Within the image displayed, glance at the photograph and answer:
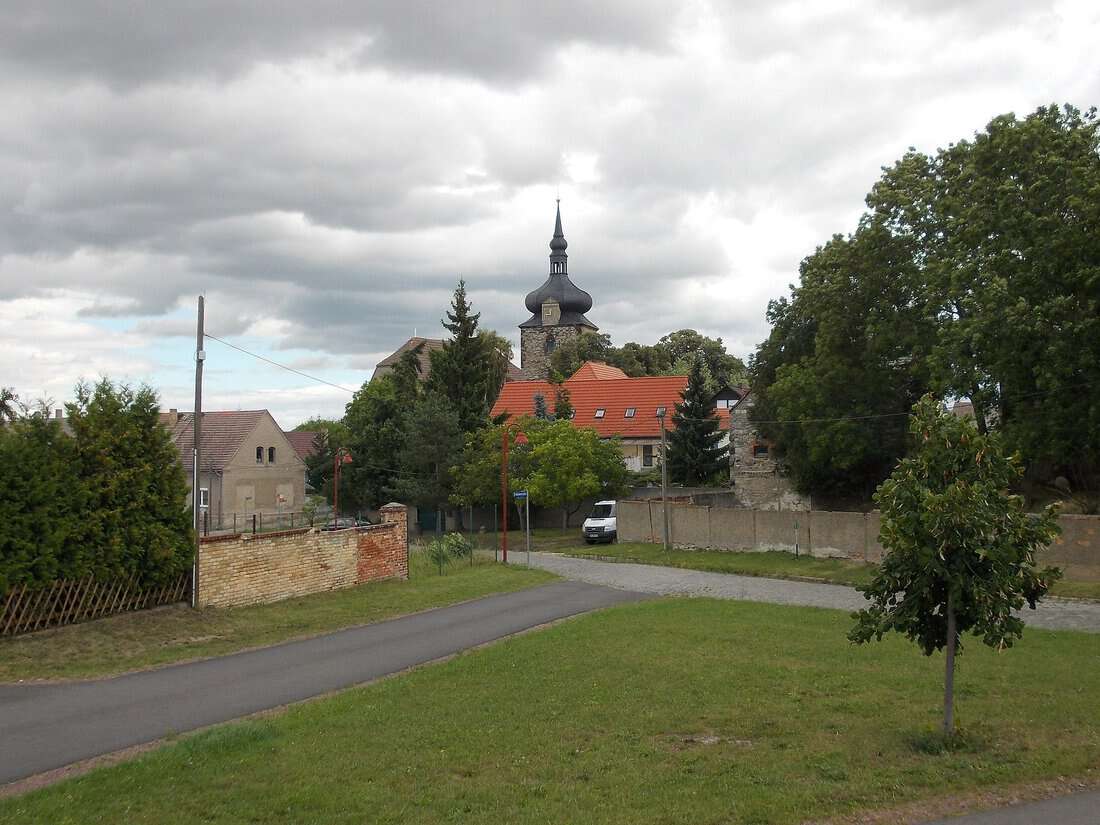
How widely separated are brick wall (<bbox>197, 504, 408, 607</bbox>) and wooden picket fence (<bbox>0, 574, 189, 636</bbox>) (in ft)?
4.16

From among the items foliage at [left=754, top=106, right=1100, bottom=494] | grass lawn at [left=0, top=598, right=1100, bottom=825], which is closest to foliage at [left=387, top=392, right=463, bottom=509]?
foliage at [left=754, top=106, right=1100, bottom=494]

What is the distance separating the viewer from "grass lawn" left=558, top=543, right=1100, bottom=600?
84.5 feet

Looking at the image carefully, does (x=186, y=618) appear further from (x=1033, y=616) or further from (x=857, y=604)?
(x=1033, y=616)

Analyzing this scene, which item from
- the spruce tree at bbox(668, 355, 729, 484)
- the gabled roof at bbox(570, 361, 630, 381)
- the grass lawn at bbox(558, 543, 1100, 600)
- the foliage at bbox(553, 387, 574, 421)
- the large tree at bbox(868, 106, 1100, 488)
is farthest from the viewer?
the gabled roof at bbox(570, 361, 630, 381)

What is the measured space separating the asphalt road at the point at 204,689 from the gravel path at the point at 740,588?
295 inches

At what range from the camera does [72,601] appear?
16.9 m

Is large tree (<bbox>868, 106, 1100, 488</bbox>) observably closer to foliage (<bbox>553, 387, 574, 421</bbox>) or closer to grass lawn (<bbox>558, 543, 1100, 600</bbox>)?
grass lawn (<bbox>558, 543, 1100, 600</bbox>)

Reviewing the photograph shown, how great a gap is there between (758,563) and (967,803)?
2558 centimetres

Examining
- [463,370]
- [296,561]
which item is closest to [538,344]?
[463,370]

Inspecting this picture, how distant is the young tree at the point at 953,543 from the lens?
31.2ft

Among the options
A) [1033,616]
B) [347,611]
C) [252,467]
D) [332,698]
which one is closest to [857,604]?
[1033,616]

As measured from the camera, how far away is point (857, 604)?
23.6m

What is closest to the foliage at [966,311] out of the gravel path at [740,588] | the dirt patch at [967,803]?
the gravel path at [740,588]

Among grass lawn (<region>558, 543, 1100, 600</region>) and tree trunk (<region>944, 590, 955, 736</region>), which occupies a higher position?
tree trunk (<region>944, 590, 955, 736</region>)
